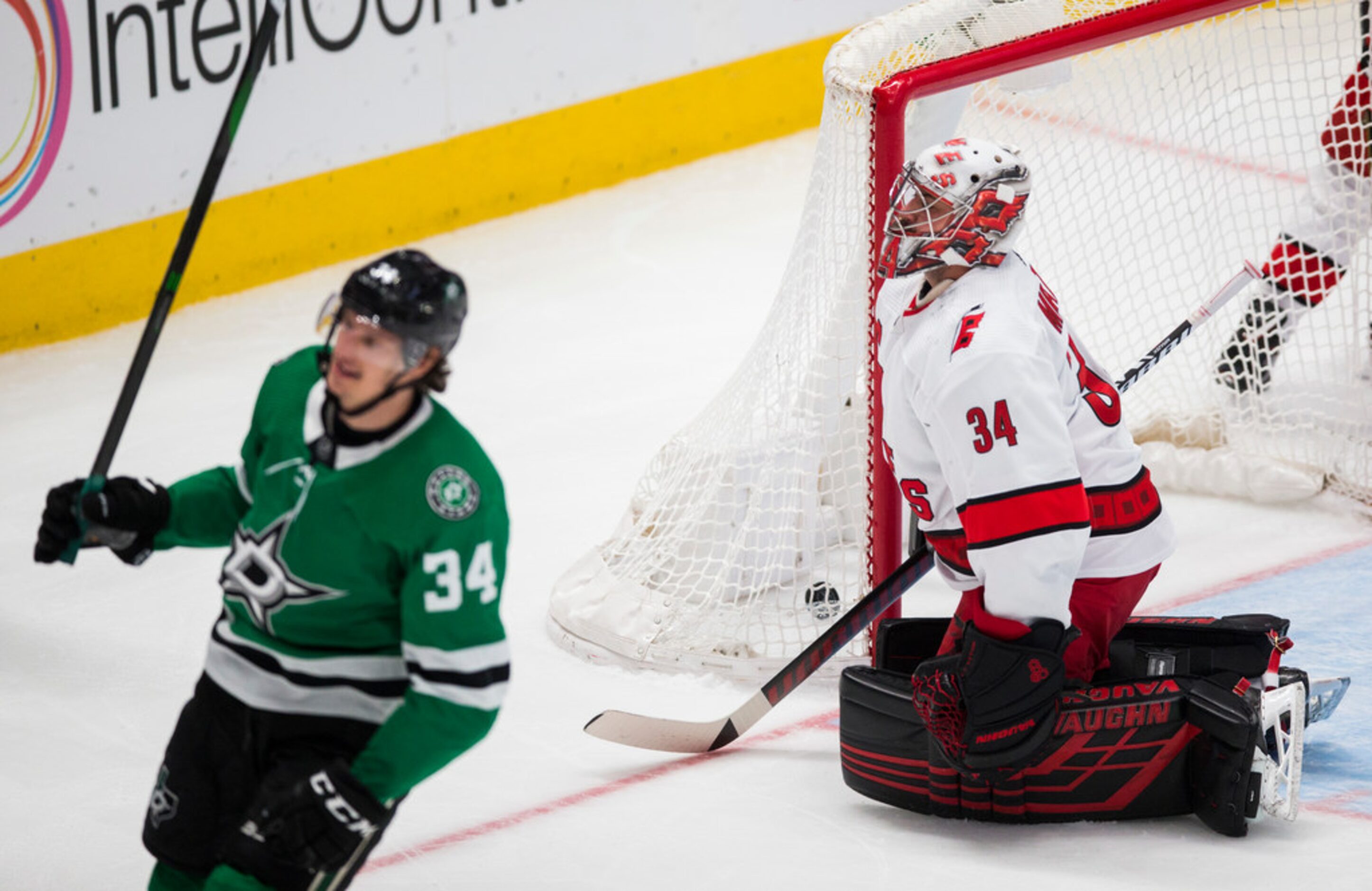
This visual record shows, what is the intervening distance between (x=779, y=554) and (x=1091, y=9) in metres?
1.21

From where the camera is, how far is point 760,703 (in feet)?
10.9

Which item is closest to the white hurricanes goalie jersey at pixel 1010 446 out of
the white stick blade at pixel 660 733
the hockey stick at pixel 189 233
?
the white stick blade at pixel 660 733

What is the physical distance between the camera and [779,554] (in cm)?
375

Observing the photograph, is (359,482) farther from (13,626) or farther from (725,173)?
(725,173)

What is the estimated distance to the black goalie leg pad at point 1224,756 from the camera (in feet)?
9.37

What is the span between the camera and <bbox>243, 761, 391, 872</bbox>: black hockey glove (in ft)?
6.88

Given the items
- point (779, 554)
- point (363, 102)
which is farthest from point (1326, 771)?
point (363, 102)

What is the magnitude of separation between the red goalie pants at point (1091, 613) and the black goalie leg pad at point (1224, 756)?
0.52 ft

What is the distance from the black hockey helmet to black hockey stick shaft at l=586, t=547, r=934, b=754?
1234mm

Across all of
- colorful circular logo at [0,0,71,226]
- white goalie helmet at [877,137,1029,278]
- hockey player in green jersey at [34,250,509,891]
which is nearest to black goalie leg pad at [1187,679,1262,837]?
white goalie helmet at [877,137,1029,278]

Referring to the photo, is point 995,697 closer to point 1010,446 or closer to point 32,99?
point 1010,446

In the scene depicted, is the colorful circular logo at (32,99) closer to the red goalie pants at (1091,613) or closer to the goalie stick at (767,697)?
the goalie stick at (767,697)

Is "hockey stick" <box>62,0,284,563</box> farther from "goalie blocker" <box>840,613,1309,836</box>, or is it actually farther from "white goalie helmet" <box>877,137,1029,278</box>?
"goalie blocker" <box>840,613,1309,836</box>

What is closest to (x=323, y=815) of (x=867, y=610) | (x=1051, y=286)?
(x=867, y=610)
